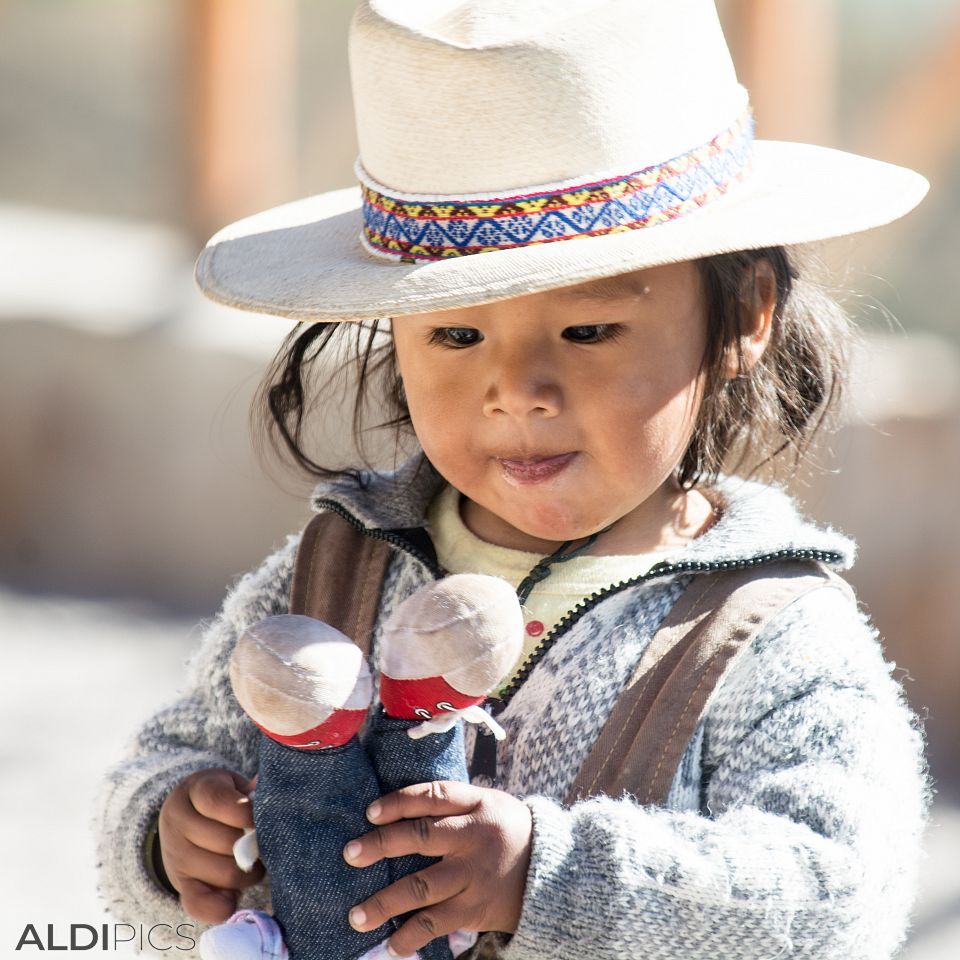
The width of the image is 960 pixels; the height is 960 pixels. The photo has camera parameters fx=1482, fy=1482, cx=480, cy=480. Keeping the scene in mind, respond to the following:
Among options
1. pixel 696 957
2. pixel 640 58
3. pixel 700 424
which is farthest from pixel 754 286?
pixel 696 957

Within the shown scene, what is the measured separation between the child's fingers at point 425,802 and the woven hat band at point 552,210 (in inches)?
18.6

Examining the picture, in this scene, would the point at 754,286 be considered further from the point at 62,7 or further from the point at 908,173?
the point at 62,7

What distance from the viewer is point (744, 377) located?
1584 millimetres

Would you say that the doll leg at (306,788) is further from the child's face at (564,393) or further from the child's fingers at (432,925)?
the child's face at (564,393)

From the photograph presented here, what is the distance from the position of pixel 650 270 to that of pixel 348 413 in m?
2.44

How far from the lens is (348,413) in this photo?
12.4ft

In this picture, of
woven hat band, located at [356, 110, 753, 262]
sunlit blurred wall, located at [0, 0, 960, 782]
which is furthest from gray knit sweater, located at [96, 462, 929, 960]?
sunlit blurred wall, located at [0, 0, 960, 782]

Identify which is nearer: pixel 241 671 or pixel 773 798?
pixel 241 671

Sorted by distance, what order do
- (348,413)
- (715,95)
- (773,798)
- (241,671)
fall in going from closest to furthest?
1. (241,671)
2. (773,798)
3. (715,95)
4. (348,413)

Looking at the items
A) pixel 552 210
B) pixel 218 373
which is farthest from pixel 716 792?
pixel 218 373

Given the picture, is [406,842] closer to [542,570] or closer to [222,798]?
[222,798]

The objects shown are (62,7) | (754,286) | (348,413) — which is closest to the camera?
(754,286)

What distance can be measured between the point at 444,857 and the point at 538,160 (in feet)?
2.00

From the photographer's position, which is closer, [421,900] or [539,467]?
[421,900]
